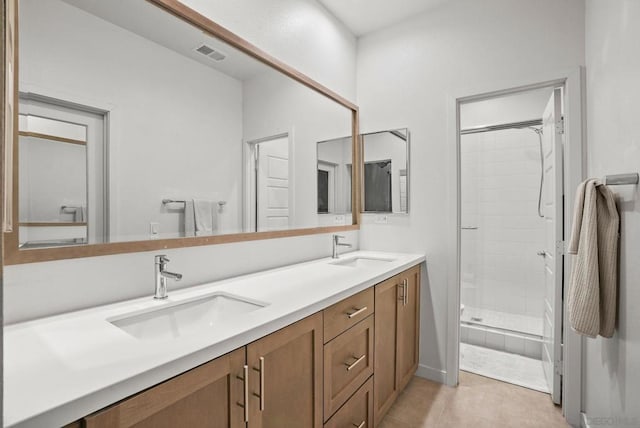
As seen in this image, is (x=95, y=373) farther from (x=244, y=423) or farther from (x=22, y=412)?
(x=244, y=423)

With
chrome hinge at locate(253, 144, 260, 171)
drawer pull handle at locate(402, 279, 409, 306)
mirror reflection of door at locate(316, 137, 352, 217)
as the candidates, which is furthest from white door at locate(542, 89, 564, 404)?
chrome hinge at locate(253, 144, 260, 171)

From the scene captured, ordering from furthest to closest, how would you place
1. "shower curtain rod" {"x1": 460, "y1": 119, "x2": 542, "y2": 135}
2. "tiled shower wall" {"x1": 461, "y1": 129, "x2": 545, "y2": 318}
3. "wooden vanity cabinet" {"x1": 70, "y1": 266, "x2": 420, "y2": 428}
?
"tiled shower wall" {"x1": 461, "y1": 129, "x2": 545, "y2": 318}, "shower curtain rod" {"x1": 460, "y1": 119, "x2": 542, "y2": 135}, "wooden vanity cabinet" {"x1": 70, "y1": 266, "x2": 420, "y2": 428}

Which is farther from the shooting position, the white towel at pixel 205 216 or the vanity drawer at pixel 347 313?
the white towel at pixel 205 216

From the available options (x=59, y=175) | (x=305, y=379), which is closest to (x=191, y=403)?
(x=305, y=379)

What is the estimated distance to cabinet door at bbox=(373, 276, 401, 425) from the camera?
1702 millimetres

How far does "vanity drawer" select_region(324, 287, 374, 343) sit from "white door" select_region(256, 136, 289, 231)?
662 millimetres

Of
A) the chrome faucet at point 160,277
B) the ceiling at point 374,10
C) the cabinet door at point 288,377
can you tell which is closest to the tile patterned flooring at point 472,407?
the cabinet door at point 288,377

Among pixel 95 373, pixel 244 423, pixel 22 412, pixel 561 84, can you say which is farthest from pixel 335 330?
pixel 561 84

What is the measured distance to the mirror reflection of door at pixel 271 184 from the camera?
5.82 feet

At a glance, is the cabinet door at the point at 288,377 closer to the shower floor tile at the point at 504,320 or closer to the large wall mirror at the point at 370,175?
the large wall mirror at the point at 370,175

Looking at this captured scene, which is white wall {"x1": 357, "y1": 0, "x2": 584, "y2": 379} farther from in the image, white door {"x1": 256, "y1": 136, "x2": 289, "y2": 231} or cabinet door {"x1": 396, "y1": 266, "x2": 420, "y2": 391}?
white door {"x1": 256, "y1": 136, "x2": 289, "y2": 231}

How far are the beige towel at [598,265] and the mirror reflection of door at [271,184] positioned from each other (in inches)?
58.3

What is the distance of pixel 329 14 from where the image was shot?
94.0 inches

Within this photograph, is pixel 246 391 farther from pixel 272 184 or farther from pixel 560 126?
pixel 560 126
